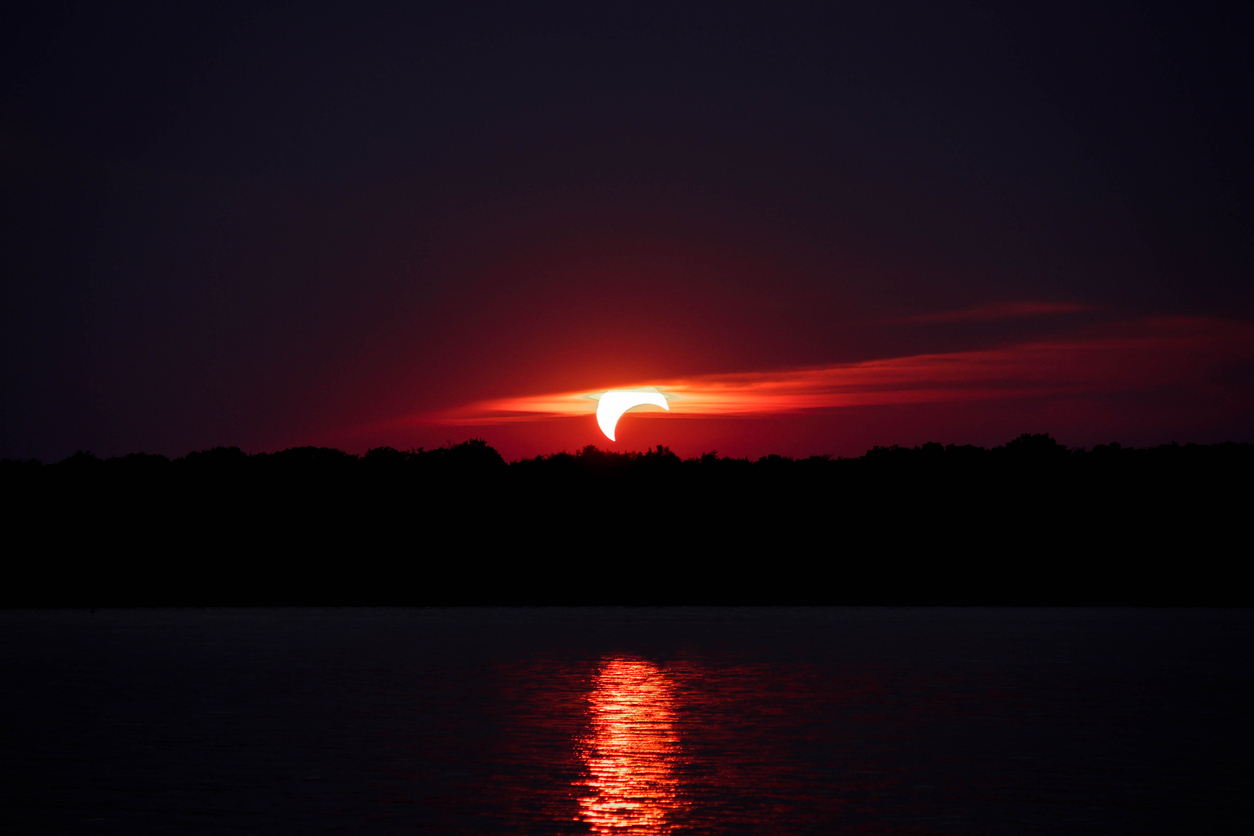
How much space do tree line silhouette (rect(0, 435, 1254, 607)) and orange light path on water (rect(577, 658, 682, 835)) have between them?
76482mm

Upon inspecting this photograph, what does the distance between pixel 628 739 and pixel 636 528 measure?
3460 inches

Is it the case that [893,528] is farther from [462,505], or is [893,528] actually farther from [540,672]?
[540,672]

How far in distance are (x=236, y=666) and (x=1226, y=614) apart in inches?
2533

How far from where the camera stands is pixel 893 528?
111m

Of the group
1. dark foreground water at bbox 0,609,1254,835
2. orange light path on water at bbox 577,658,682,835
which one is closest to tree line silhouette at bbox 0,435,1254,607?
dark foreground water at bbox 0,609,1254,835

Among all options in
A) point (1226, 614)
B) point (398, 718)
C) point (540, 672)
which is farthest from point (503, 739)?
point (1226, 614)

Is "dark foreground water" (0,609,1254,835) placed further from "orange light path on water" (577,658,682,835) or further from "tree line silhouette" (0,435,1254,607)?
"tree line silhouette" (0,435,1254,607)

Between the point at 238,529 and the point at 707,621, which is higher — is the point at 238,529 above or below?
above

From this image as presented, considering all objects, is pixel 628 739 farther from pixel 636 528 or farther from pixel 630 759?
pixel 636 528

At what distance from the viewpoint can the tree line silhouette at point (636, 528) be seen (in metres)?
108

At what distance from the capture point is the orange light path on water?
17719 mm

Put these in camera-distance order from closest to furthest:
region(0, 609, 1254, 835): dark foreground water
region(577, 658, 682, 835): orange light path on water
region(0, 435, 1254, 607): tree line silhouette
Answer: region(577, 658, 682, 835): orange light path on water < region(0, 609, 1254, 835): dark foreground water < region(0, 435, 1254, 607): tree line silhouette

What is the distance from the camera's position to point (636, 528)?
112750 mm

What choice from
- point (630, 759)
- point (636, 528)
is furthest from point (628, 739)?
point (636, 528)
